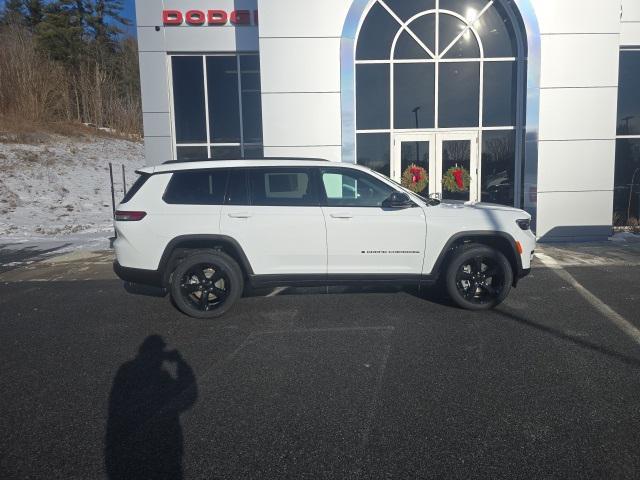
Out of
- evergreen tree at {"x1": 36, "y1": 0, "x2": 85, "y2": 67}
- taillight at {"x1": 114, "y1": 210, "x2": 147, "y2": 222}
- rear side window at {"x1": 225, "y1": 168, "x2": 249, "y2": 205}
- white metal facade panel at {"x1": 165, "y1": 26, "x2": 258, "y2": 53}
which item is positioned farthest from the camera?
evergreen tree at {"x1": 36, "y1": 0, "x2": 85, "y2": 67}

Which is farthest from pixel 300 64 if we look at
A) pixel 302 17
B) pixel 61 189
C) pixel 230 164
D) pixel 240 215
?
pixel 61 189

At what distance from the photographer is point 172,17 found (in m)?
12.1

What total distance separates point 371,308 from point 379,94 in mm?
7252

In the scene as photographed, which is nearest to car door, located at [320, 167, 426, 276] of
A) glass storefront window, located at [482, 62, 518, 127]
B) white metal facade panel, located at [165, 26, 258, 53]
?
glass storefront window, located at [482, 62, 518, 127]

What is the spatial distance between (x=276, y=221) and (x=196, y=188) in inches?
41.1

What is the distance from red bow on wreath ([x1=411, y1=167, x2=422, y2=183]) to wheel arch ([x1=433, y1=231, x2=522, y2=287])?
5720 millimetres

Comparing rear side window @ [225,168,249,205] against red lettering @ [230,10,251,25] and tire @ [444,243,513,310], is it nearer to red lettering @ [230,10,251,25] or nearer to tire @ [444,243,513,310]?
tire @ [444,243,513,310]

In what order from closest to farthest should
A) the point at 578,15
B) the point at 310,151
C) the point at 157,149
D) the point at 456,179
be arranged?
the point at 578,15
the point at 310,151
the point at 456,179
the point at 157,149

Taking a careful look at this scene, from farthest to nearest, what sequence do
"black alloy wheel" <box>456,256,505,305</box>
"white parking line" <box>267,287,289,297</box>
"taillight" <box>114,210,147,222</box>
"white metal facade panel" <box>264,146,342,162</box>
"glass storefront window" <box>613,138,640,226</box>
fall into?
"glass storefront window" <box>613,138,640,226</box>
"white metal facade panel" <box>264,146,342,162</box>
"white parking line" <box>267,287,289,297</box>
"black alloy wheel" <box>456,256,505,305</box>
"taillight" <box>114,210,147,222</box>

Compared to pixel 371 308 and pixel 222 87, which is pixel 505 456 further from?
pixel 222 87

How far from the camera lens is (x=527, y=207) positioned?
11203 mm

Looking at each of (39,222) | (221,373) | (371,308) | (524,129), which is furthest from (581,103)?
(39,222)

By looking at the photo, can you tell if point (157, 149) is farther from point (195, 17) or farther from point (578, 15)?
point (578, 15)

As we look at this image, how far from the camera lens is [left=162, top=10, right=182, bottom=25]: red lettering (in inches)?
475
